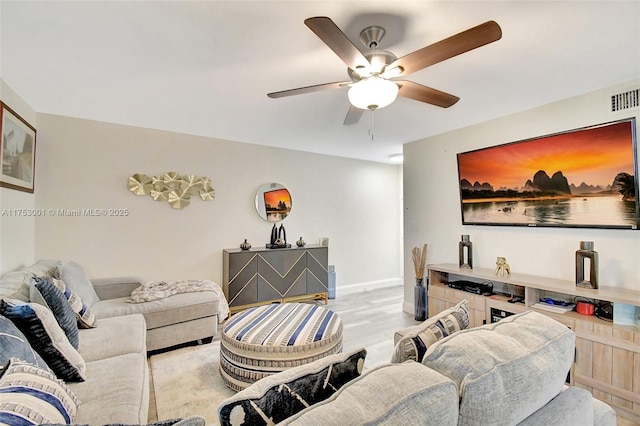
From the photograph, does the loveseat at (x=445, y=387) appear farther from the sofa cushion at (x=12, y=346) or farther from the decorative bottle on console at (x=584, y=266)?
the decorative bottle on console at (x=584, y=266)

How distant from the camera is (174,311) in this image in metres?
2.76

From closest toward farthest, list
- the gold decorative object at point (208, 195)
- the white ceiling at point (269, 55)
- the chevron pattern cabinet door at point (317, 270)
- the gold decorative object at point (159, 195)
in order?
the white ceiling at point (269, 55) < the gold decorative object at point (159, 195) < the gold decorative object at point (208, 195) < the chevron pattern cabinet door at point (317, 270)

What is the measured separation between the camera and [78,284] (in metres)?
2.52

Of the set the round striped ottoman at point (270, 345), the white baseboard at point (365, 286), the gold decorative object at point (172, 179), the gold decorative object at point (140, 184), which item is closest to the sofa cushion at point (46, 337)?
the round striped ottoman at point (270, 345)

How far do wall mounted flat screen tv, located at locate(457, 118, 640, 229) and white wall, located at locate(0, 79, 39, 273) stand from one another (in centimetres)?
429

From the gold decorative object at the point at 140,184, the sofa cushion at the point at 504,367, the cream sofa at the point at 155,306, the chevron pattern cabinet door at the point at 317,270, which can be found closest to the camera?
the sofa cushion at the point at 504,367

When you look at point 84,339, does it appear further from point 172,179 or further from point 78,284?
point 172,179

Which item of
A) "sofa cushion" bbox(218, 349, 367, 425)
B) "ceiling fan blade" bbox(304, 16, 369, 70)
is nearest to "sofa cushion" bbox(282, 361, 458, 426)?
"sofa cushion" bbox(218, 349, 367, 425)

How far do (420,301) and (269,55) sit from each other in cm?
317

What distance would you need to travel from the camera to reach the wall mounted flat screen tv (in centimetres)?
227

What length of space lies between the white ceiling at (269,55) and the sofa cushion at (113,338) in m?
1.90

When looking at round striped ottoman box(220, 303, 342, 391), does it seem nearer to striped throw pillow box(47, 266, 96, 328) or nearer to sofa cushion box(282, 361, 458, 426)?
striped throw pillow box(47, 266, 96, 328)

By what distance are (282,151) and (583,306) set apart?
12.6 ft

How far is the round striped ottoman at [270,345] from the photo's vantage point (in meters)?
1.99
